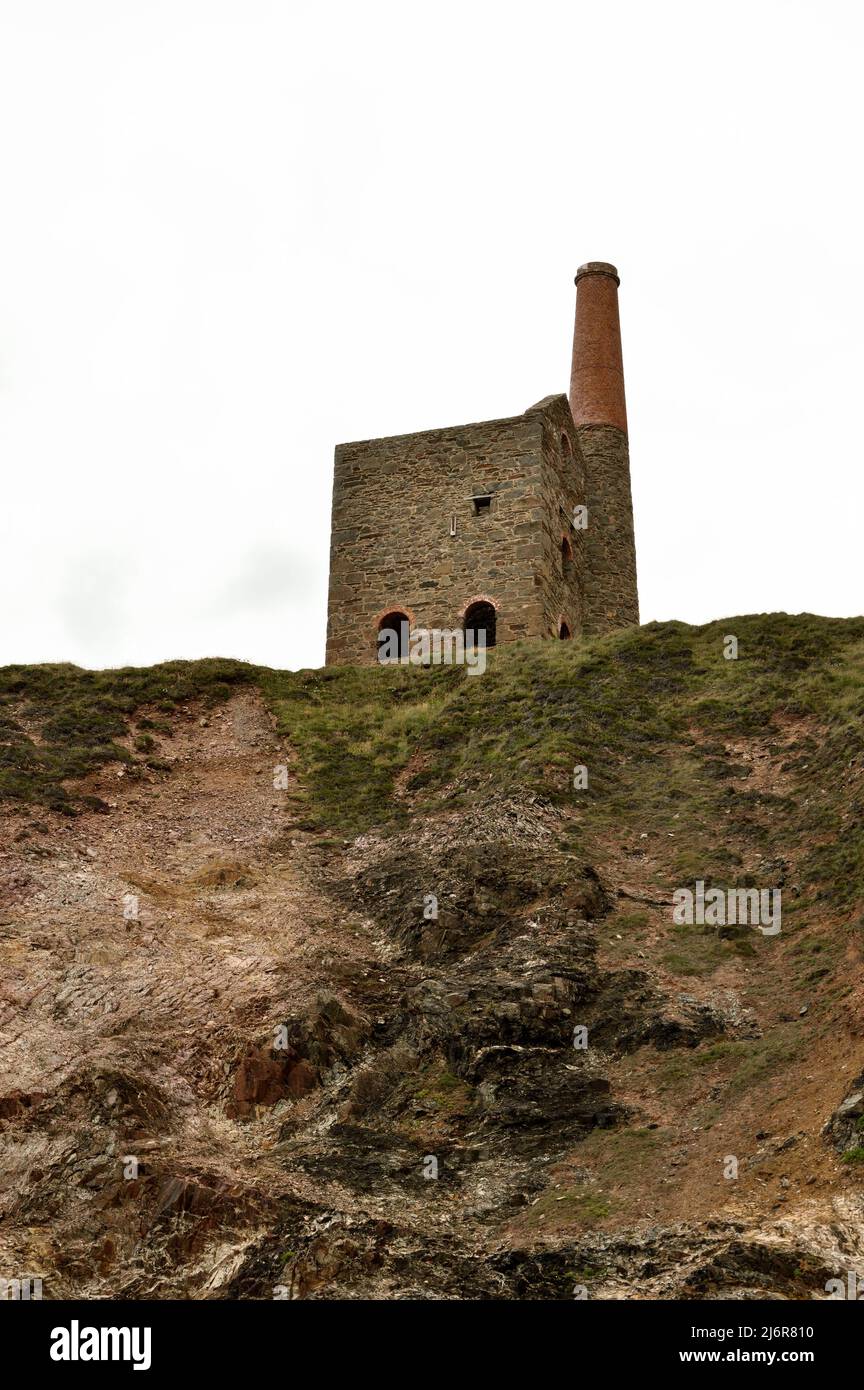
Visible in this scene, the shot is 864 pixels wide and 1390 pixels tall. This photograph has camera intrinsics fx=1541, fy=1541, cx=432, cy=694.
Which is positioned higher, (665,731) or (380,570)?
(380,570)

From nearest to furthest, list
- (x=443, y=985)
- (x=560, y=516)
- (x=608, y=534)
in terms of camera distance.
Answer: (x=443, y=985) → (x=560, y=516) → (x=608, y=534)

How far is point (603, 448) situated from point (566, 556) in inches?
193

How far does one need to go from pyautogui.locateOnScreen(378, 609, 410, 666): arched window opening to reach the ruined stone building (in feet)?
0.14

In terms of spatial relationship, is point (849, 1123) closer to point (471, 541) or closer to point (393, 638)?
point (393, 638)

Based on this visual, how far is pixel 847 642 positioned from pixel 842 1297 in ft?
55.2

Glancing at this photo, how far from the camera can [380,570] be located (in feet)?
113

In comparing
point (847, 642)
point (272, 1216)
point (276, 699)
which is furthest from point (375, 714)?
point (272, 1216)

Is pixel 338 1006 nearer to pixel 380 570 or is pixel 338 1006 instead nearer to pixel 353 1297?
pixel 353 1297

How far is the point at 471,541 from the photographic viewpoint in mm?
33969

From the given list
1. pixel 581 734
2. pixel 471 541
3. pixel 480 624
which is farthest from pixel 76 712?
pixel 471 541

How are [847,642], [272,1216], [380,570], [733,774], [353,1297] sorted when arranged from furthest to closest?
[380,570] → [847,642] → [733,774] → [272,1216] → [353,1297]
